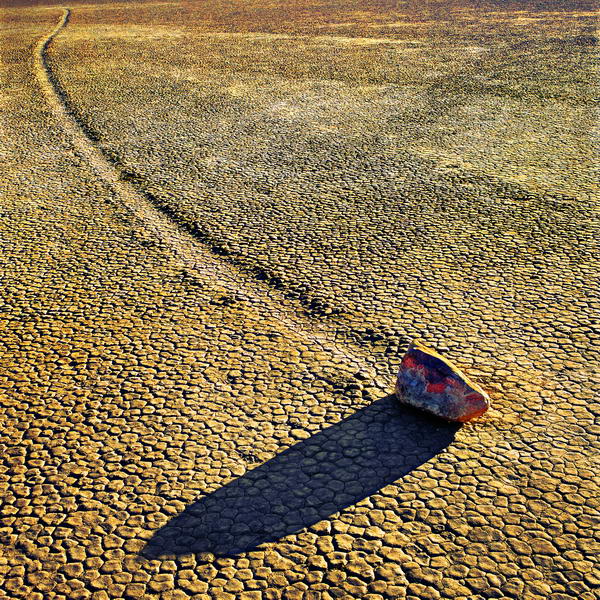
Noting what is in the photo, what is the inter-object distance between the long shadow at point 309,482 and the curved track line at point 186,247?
337 millimetres

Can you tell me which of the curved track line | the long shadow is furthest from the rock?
the curved track line

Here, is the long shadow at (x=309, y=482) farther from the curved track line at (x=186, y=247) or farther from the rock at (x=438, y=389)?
the curved track line at (x=186, y=247)

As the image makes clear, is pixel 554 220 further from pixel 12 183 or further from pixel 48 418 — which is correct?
pixel 12 183

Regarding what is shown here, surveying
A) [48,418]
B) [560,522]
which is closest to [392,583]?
[560,522]

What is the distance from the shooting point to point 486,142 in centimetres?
644

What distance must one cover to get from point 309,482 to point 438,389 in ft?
2.14

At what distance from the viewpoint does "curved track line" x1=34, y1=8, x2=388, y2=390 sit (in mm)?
3617

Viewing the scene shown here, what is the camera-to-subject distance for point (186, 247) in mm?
4648

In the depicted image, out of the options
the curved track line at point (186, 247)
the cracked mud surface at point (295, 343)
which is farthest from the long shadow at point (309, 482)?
the curved track line at point (186, 247)

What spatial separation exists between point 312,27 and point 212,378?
1090 centimetres

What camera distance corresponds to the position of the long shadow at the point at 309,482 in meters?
2.45

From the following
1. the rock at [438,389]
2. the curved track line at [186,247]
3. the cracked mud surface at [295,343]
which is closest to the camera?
the cracked mud surface at [295,343]

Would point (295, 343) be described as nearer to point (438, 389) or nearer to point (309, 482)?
point (438, 389)

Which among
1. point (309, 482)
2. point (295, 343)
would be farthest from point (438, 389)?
point (295, 343)
